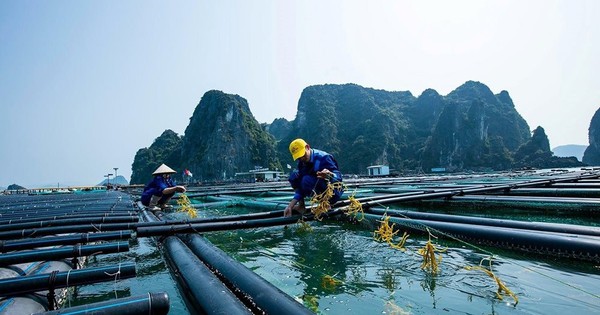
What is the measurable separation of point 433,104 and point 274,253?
411 feet

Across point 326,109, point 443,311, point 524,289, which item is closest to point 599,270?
point 524,289

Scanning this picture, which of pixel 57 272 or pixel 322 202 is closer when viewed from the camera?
pixel 57 272

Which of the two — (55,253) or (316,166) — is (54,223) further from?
(316,166)

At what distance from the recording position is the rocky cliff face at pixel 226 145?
289 feet

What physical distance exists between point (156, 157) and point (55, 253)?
105682 mm

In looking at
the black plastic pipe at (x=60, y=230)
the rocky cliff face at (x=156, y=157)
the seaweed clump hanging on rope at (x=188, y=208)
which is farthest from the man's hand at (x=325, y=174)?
the rocky cliff face at (x=156, y=157)

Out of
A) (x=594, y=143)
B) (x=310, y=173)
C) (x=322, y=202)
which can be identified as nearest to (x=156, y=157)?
(x=310, y=173)

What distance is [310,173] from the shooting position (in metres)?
4.29

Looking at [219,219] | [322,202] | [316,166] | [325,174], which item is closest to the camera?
[219,219]

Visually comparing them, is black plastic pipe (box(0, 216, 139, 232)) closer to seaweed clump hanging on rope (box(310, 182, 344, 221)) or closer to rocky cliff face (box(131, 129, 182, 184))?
seaweed clump hanging on rope (box(310, 182, 344, 221))

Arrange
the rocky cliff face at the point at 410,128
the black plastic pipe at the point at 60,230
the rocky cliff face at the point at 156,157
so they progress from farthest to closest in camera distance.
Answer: the rocky cliff face at the point at 156,157 < the rocky cliff face at the point at 410,128 < the black plastic pipe at the point at 60,230

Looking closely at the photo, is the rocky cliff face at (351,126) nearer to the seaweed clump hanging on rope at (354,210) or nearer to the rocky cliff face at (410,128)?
the rocky cliff face at (410,128)

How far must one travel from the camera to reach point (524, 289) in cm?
188

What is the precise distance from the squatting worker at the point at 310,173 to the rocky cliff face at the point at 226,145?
84421mm
